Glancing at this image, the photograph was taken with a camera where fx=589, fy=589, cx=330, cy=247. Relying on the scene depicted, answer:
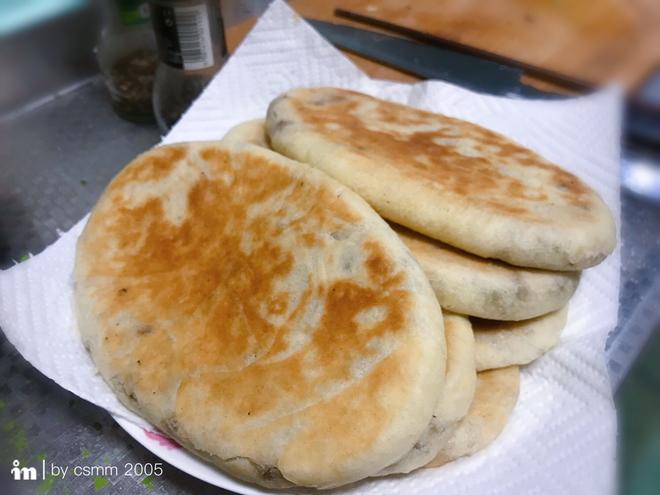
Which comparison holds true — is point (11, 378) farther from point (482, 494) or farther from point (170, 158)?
point (482, 494)

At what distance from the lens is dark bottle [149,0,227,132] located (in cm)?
141

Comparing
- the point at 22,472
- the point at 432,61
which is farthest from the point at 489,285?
the point at 432,61

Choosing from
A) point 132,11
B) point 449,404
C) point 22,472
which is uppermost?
point 132,11

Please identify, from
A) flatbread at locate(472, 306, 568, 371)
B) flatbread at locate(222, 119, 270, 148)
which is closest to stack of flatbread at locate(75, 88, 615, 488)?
flatbread at locate(472, 306, 568, 371)

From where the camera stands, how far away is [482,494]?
0.91 metres

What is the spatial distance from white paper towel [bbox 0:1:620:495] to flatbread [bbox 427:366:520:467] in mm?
20

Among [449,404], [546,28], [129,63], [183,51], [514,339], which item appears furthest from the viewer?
[546,28]

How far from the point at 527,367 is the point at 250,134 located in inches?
30.0

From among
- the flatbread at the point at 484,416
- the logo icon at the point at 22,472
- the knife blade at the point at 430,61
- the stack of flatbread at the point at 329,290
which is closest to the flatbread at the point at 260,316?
the stack of flatbread at the point at 329,290

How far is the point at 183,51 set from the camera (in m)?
1.47

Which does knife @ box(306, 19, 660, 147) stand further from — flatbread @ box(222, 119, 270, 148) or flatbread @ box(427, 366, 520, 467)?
Result: flatbread @ box(427, 366, 520, 467)

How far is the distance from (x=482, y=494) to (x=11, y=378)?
3.07ft

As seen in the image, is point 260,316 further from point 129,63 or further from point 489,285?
point 129,63

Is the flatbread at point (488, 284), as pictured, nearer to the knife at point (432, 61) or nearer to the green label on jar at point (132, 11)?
the knife at point (432, 61)
